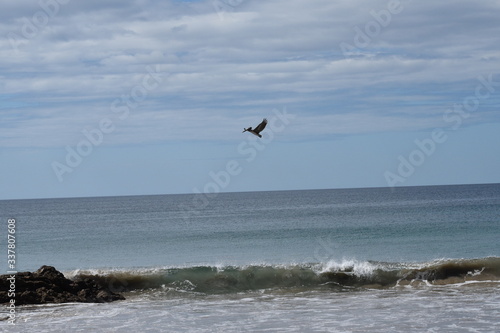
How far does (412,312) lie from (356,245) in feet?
67.6

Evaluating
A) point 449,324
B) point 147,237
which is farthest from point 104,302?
point 147,237

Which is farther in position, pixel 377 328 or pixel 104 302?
pixel 104 302

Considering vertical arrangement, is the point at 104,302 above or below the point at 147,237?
below

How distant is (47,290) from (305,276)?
9472 millimetres

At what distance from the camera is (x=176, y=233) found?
50.2 metres

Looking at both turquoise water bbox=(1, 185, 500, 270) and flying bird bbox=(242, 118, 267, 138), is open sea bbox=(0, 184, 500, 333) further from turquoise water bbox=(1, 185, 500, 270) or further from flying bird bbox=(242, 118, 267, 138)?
flying bird bbox=(242, 118, 267, 138)

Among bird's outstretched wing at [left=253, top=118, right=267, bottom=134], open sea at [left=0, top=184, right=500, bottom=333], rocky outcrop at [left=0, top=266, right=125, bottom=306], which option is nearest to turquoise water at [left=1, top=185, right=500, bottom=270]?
open sea at [left=0, top=184, right=500, bottom=333]

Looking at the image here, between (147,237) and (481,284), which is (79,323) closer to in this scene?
(481,284)

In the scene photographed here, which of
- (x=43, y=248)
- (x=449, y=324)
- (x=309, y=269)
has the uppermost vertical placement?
(x=43, y=248)

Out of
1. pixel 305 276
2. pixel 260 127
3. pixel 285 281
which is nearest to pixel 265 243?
pixel 305 276

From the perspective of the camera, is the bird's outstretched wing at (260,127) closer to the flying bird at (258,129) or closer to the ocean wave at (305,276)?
the flying bird at (258,129)

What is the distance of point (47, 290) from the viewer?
65.0ft

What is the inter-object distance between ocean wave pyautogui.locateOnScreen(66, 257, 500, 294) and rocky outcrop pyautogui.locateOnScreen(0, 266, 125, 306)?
326 centimetres

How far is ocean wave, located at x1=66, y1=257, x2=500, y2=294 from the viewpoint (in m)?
23.5
